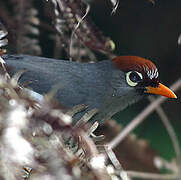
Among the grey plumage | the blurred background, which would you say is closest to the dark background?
the blurred background

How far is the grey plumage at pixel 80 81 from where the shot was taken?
2074 mm

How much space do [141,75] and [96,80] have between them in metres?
0.24

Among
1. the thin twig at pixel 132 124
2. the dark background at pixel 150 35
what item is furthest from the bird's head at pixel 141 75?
the dark background at pixel 150 35

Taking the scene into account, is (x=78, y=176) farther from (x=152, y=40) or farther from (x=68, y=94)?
(x=152, y=40)

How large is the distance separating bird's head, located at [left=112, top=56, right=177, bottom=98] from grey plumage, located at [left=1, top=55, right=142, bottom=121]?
0.03 metres

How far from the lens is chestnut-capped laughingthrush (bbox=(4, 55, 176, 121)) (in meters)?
2.08

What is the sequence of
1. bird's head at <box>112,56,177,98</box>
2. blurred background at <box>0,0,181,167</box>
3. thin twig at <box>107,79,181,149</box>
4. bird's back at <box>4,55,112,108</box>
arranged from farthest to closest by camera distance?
blurred background at <box>0,0,181,167</box>, thin twig at <box>107,79,181,149</box>, bird's head at <box>112,56,177,98</box>, bird's back at <box>4,55,112,108</box>

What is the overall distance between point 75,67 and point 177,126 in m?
2.22

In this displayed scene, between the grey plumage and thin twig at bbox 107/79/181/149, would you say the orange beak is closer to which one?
the grey plumage

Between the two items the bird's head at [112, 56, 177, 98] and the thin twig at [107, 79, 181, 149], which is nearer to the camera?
the bird's head at [112, 56, 177, 98]

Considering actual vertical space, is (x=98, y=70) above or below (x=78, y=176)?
below

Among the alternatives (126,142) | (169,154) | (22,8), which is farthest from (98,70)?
(169,154)

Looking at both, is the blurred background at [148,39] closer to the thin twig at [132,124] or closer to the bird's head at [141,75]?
the thin twig at [132,124]

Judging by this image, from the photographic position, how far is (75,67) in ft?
7.29
